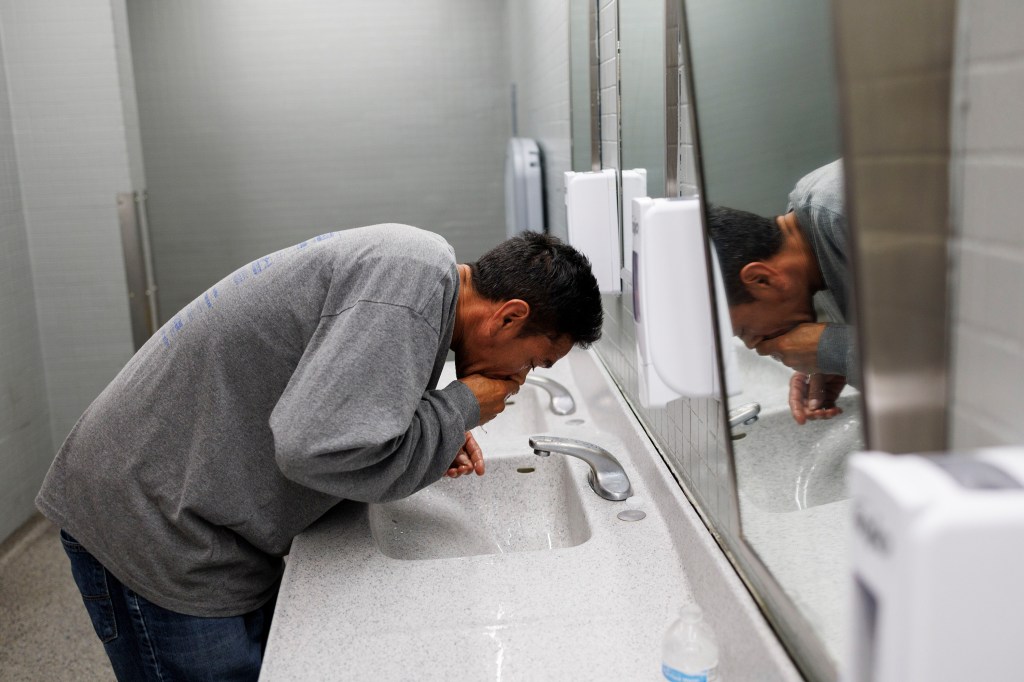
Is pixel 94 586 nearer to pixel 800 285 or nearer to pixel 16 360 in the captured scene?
pixel 800 285

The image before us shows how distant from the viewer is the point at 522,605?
1196 millimetres

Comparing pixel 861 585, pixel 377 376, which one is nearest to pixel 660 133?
pixel 377 376

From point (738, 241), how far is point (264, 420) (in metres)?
0.80

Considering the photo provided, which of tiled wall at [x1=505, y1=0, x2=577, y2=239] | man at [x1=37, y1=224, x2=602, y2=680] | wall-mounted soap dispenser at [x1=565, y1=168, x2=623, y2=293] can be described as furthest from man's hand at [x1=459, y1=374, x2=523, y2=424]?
tiled wall at [x1=505, y1=0, x2=577, y2=239]

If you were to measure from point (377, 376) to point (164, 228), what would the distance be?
122 inches

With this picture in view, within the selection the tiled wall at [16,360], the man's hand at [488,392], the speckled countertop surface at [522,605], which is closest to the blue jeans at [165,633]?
→ the speckled countertop surface at [522,605]

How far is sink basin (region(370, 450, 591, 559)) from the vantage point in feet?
5.27

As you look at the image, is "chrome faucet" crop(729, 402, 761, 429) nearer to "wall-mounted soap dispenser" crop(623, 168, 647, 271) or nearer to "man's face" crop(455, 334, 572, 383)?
"man's face" crop(455, 334, 572, 383)

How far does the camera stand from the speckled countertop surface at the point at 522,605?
3.47ft

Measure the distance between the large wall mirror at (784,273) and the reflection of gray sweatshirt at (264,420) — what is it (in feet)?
1.51

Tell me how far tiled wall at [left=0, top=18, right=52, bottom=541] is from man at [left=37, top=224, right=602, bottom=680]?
6.38ft

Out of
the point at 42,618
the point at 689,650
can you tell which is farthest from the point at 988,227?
the point at 42,618

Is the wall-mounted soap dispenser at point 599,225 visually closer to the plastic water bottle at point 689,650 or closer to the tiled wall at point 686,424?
the tiled wall at point 686,424

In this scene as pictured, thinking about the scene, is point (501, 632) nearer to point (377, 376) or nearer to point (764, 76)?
point (377, 376)
